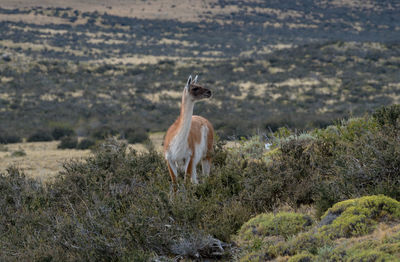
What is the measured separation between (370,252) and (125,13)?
97.7m

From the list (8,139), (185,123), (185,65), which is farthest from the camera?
(185,65)

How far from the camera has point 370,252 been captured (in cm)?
444

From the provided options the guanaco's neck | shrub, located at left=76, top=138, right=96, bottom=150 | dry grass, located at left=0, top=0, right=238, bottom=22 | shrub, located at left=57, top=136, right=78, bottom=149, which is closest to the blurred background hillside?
dry grass, located at left=0, top=0, right=238, bottom=22

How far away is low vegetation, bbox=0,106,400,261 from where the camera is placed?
5.16 m

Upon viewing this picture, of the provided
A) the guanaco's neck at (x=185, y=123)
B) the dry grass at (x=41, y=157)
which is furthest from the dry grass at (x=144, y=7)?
the guanaco's neck at (x=185, y=123)

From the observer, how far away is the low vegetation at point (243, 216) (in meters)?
5.16

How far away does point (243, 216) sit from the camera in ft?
20.8

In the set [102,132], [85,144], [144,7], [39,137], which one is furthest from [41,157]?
[144,7]

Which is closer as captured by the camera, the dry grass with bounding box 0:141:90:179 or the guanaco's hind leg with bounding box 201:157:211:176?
the guanaco's hind leg with bounding box 201:157:211:176

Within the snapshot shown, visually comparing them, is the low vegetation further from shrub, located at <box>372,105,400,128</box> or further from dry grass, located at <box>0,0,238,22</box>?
dry grass, located at <box>0,0,238,22</box>

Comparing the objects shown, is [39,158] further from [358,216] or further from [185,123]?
[358,216]

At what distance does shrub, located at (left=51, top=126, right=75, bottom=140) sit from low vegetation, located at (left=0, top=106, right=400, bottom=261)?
1773cm

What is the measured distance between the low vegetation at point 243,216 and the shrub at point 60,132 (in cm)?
1773

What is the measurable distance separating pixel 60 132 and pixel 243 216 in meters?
21.1
